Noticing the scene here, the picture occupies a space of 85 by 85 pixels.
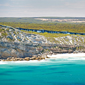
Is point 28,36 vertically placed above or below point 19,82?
above

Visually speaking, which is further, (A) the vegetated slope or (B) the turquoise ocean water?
(A) the vegetated slope

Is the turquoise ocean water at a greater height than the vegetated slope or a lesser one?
lesser

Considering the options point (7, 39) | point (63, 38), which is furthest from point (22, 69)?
point (63, 38)

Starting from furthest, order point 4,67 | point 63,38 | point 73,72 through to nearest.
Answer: point 63,38
point 4,67
point 73,72

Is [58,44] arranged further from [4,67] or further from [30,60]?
[4,67]

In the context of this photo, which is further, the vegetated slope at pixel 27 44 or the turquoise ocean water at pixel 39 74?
the vegetated slope at pixel 27 44

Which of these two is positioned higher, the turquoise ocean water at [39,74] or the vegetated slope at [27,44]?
the vegetated slope at [27,44]

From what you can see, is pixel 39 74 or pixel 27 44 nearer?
pixel 39 74

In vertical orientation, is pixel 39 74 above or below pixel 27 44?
below
